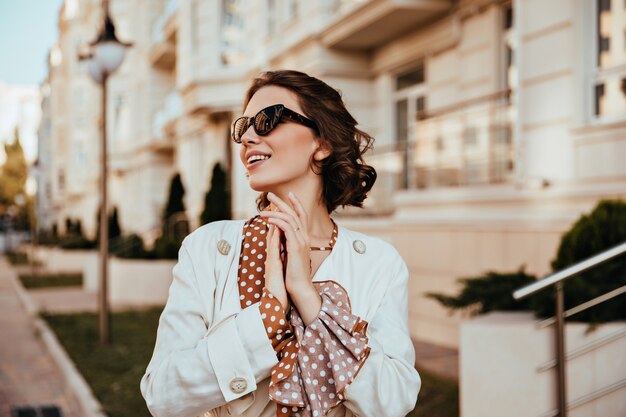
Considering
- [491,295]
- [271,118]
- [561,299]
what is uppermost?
[271,118]

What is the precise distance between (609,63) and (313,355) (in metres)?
6.25

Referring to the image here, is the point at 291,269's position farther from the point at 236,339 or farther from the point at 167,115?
the point at 167,115

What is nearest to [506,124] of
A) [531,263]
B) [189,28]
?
[531,263]

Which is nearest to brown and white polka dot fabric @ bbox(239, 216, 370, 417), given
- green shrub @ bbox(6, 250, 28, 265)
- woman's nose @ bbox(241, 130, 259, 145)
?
woman's nose @ bbox(241, 130, 259, 145)

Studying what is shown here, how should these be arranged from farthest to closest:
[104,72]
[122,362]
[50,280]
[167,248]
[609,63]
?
[50,280]
[167,248]
[104,72]
[122,362]
[609,63]

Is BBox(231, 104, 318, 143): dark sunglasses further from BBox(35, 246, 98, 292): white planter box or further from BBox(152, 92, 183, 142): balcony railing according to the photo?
BBox(35, 246, 98, 292): white planter box

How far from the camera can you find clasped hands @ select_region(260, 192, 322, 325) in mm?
1711

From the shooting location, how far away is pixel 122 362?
7.99 meters

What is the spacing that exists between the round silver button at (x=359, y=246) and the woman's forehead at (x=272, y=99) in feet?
1.39

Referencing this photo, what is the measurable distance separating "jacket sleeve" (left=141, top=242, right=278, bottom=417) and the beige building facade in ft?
14.0

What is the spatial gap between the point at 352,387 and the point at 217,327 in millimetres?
374

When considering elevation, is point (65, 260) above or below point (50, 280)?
above

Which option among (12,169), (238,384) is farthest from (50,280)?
(12,169)

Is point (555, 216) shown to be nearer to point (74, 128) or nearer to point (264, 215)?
point (264, 215)
